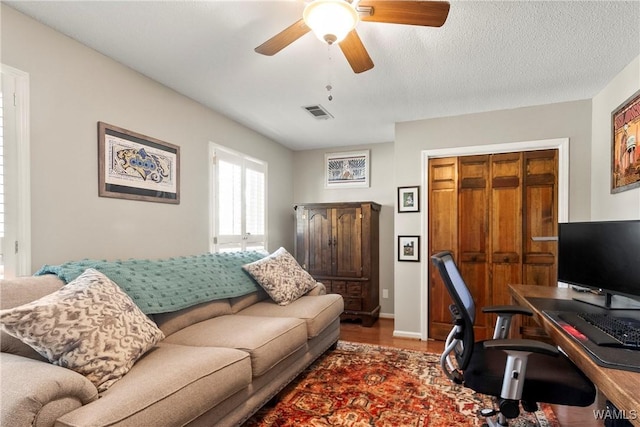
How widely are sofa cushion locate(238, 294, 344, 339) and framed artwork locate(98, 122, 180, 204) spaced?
48.2 inches

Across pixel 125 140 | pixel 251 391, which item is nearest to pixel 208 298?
pixel 251 391

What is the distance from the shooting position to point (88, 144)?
235cm

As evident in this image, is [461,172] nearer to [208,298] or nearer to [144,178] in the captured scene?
[208,298]

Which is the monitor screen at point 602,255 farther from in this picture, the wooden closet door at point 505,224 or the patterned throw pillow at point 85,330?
the patterned throw pillow at point 85,330

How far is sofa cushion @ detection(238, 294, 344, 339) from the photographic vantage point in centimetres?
265

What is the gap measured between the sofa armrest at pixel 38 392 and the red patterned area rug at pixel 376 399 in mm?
1138

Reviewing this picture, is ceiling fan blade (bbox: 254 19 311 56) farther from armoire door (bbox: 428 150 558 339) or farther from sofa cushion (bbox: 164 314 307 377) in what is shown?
armoire door (bbox: 428 150 558 339)

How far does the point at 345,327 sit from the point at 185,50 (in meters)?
3.39

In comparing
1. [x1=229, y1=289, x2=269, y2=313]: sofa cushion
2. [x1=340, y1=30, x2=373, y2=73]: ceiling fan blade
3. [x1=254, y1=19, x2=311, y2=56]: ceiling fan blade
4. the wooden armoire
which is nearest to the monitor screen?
[x1=340, y1=30, x2=373, y2=73]: ceiling fan blade

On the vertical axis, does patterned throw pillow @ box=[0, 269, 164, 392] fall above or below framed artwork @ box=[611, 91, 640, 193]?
below

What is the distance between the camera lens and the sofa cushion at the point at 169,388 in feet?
4.13

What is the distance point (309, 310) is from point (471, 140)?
2.46m

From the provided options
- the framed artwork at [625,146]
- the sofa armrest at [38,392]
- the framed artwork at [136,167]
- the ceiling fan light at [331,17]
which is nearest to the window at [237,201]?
the framed artwork at [136,167]

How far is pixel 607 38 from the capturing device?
2.18 meters
